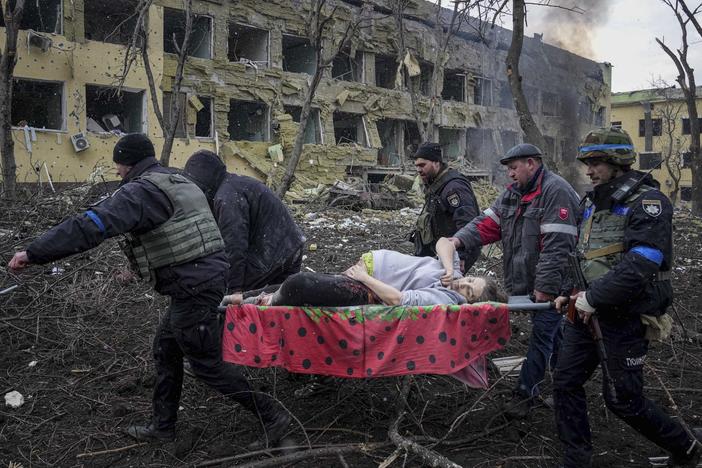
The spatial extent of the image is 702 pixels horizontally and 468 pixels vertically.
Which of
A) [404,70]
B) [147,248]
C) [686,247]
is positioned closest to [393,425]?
[147,248]

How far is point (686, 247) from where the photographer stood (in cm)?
1224

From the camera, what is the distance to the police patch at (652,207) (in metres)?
2.75

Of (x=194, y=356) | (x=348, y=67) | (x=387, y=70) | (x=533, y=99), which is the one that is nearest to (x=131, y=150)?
(x=194, y=356)

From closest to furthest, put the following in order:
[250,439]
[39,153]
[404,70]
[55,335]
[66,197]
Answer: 1. [250,439]
2. [55,335]
3. [66,197]
4. [39,153]
5. [404,70]

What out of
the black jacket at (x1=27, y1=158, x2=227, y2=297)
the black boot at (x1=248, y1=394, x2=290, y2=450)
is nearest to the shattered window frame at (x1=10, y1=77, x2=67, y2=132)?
the black jacket at (x1=27, y1=158, x2=227, y2=297)

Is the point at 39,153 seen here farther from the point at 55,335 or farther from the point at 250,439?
the point at 250,439

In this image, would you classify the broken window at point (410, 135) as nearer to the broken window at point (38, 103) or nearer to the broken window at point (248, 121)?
the broken window at point (248, 121)

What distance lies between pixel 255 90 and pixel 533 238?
17012 millimetres

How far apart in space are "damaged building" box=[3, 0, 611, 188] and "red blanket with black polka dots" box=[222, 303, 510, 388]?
863 centimetres

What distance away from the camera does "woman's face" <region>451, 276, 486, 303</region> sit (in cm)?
367

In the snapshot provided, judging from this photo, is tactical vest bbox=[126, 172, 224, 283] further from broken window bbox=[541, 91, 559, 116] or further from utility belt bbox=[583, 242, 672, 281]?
broken window bbox=[541, 91, 559, 116]

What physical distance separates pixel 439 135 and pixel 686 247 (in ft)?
54.6

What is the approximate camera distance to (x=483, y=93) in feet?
96.2

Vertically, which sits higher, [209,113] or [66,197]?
[209,113]
